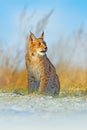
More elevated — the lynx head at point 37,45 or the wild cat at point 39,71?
the lynx head at point 37,45

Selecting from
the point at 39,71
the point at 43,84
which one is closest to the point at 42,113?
the point at 43,84

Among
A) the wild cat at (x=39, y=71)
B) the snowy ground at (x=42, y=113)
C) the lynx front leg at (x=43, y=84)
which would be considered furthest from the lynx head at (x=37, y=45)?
the snowy ground at (x=42, y=113)

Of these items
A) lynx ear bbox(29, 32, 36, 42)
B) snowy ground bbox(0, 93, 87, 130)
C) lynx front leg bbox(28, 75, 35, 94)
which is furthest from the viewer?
lynx front leg bbox(28, 75, 35, 94)

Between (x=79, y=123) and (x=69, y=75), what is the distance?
7.23 ft

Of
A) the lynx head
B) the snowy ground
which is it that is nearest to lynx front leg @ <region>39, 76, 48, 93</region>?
the lynx head

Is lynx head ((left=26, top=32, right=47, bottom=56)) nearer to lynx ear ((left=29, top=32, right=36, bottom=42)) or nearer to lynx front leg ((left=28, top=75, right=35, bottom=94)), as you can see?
lynx ear ((left=29, top=32, right=36, bottom=42))

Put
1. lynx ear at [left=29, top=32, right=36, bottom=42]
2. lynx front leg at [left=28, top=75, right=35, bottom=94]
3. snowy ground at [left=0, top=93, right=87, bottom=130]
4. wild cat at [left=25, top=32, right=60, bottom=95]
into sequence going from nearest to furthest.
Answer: snowy ground at [left=0, top=93, right=87, bottom=130]
lynx ear at [left=29, top=32, right=36, bottom=42]
wild cat at [left=25, top=32, right=60, bottom=95]
lynx front leg at [left=28, top=75, right=35, bottom=94]

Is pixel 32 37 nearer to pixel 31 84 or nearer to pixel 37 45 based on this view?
pixel 37 45

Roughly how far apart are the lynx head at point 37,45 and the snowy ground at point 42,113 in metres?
0.61

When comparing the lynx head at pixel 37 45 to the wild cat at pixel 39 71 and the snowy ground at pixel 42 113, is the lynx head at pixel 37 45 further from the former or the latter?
the snowy ground at pixel 42 113

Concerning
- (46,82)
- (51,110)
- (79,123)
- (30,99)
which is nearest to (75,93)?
(46,82)

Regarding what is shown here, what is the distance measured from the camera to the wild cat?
5.22 metres

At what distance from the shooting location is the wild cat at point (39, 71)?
5.22m

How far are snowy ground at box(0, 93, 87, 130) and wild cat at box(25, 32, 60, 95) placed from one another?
62 centimetres
